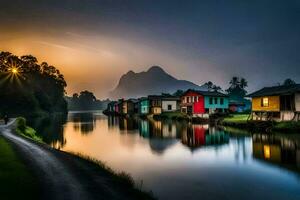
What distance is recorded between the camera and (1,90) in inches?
4579

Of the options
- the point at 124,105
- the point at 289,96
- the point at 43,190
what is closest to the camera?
the point at 43,190

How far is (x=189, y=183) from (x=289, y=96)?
126ft

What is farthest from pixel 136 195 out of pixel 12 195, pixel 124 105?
pixel 124 105

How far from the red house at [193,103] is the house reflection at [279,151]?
139ft

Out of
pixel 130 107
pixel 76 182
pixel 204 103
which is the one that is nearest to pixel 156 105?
pixel 130 107

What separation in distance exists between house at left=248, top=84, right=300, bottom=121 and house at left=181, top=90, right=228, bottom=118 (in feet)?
72.4

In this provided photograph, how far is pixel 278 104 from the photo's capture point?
50.5 meters

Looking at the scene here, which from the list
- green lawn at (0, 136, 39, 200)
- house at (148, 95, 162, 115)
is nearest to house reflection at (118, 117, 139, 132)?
house at (148, 95, 162, 115)

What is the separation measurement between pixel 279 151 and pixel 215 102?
5367 cm

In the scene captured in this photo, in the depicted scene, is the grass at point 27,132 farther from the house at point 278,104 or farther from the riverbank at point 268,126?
the house at point 278,104

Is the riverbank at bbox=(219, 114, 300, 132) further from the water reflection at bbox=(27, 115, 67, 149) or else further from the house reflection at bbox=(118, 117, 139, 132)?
the water reflection at bbox=(27, 115, 67, 149)

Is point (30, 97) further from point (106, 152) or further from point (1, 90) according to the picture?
point (106, 152)

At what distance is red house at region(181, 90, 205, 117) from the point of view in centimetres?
8000

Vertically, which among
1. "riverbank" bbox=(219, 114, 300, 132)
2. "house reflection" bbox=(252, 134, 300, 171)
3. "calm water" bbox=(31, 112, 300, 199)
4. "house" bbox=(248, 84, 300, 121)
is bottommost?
"calm water" bbox=(31, 112, 300, 199)
